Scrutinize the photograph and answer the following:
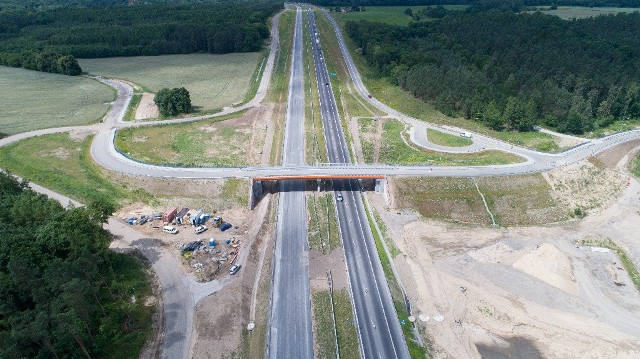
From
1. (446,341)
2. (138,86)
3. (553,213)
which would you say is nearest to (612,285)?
(553,213)

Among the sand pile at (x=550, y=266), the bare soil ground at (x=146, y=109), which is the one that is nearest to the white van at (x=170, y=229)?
the sand pile at (x=550, y=266)

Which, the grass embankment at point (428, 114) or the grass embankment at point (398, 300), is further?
the grass embankment at point (428, 114)

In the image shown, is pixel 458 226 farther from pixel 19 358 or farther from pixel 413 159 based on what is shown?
pixel 19 358

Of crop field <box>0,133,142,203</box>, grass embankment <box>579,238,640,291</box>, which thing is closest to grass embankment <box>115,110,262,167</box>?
crop field <box>0,133,142,203</box>

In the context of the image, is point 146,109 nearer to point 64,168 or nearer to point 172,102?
point 172,102

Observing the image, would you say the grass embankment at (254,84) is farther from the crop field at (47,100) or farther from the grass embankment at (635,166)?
the grass embankment at (635,166)

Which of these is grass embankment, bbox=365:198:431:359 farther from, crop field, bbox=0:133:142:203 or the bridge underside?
crop field, bbox=0:133:142:203

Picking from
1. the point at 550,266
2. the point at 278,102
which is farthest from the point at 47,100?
the point at 550,266

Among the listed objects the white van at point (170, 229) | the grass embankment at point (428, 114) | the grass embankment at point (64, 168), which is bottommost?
the white van at point (170, 229)
